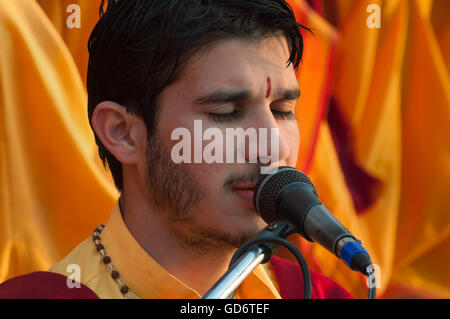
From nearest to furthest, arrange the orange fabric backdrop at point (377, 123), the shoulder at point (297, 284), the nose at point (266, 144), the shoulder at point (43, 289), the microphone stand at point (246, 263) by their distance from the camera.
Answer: the microphone stand at point (246, 263)
the nose at point (266, 144)
the shoulder at point (43, 289)
the shoulder at point (297, 284)
the orange fabric backdrop at point (377, 123)

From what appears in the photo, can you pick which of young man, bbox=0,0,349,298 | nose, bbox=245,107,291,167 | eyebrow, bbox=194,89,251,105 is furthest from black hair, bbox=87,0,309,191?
nose, bbox=245,107,291,167

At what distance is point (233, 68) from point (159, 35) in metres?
0.21

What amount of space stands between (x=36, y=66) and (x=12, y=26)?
153 millimetres

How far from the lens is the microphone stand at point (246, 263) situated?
0.94 meters

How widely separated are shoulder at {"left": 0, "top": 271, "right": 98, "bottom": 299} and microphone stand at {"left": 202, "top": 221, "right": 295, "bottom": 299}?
550 mm

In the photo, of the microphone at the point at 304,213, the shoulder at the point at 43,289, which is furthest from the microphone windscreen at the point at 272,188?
the shoulder at the point at 43,289

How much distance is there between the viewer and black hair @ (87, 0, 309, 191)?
1373 mm

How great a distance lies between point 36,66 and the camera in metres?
Result: 1.98

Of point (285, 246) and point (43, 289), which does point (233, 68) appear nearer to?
point (285, 246)

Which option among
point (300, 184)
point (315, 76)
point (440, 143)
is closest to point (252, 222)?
point (300, 184)

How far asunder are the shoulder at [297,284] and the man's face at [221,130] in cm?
46

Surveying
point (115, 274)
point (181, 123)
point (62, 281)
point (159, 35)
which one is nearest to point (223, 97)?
point (181, 123)

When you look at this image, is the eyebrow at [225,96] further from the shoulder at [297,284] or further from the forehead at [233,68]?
the shoulder at [297,284]

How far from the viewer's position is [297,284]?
176 centimetres
